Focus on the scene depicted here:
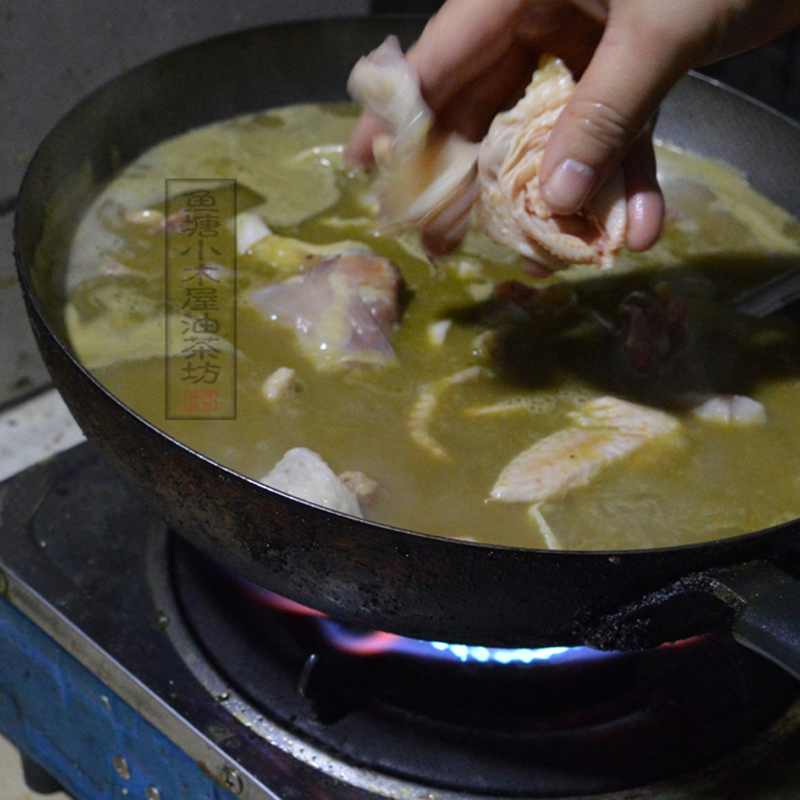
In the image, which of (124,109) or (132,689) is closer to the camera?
(132,689)

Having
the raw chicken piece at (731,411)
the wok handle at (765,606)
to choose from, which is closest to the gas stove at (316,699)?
the raw chicken piece at (731,411)

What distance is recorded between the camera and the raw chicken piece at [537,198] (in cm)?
150

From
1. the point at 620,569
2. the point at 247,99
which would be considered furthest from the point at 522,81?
the point at 620,569

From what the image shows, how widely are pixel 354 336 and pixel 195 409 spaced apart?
0.35 metres

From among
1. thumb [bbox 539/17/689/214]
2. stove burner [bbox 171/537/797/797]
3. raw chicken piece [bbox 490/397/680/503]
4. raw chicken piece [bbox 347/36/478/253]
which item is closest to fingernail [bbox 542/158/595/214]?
thumb [bbox 539/17/689/214]

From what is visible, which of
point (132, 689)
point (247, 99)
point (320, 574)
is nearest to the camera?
point (320, 574)

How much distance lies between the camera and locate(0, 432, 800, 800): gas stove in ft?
4.70

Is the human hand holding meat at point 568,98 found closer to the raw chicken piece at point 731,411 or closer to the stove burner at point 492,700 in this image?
the raw chicken piece at point 731,411

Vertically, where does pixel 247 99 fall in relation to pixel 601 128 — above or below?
below

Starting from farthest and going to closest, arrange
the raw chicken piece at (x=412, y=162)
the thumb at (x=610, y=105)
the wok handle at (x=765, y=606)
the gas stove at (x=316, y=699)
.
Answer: the raw chicken piece at (x=412, y=162) → the gas stove at (x=316, y=699) → the thumb at (x=610, y=105) → the wok handle at (x=765, y=606)

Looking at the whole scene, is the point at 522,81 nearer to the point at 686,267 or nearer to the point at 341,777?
the point at 686,267

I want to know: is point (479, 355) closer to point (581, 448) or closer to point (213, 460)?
point (581, 448)

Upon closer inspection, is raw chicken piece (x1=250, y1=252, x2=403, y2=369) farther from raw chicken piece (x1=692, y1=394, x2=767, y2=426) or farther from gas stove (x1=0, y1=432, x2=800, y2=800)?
raw chicken piece (x1=692, y1=394, x2=767, y2=426)

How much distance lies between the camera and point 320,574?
3.84 ft
